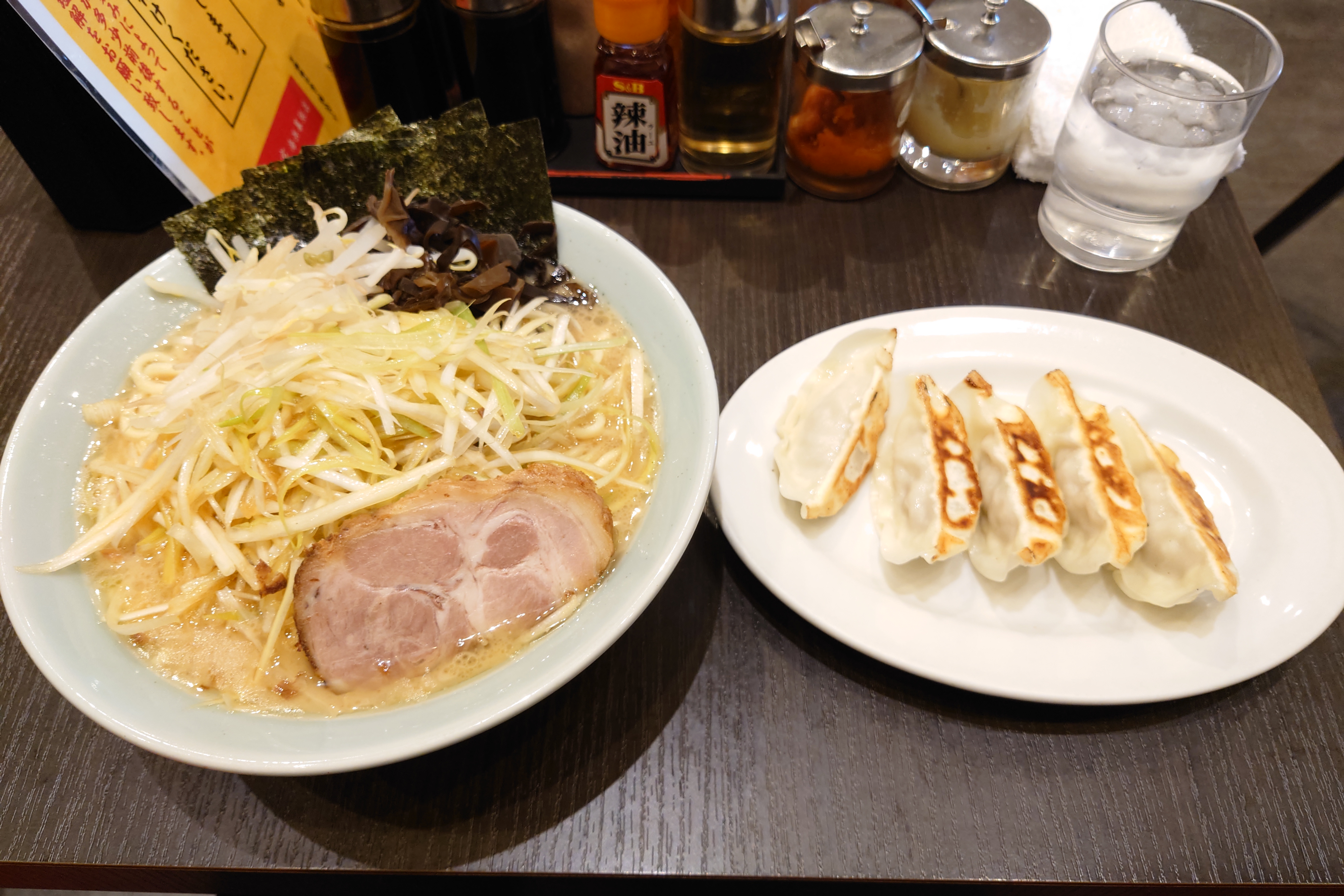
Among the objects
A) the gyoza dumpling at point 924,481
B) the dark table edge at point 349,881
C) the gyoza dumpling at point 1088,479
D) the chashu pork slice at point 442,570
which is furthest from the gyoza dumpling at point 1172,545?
the chashu pork slice at point 442,570

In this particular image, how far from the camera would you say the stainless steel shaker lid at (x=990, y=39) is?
1696 millimetres

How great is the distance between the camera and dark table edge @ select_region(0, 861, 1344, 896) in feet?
3.60

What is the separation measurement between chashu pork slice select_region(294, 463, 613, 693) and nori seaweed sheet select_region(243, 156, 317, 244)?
25.9 inches

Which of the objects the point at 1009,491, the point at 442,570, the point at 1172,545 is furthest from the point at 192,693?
the point at 1172,545

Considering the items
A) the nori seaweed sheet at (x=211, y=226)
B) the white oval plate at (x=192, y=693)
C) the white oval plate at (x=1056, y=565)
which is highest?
the nori seaweed sheet at (x=211, y=226)

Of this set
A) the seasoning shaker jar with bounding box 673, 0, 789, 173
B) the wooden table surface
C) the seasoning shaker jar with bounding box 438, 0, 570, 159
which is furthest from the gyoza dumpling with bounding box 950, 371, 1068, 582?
the seasoning shaker jar with bounding box 438, 0, 570, 159

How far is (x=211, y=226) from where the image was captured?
4.52 ft

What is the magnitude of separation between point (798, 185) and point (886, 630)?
126 centimetres

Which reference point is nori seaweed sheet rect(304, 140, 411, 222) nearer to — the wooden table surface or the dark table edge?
the wooden table surface

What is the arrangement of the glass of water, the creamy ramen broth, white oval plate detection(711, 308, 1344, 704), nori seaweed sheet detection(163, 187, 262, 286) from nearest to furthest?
the creamy ramen broth < white oval plate detection(711, 308, 1344, 704) < nori seaweed sheet detection(163, 187, 262, 286) < the glass of water

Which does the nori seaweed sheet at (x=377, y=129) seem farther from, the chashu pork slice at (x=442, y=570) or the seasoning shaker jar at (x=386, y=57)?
the chashu pork slice at (x=442, y=570)

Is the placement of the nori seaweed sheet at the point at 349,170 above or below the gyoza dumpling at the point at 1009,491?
above

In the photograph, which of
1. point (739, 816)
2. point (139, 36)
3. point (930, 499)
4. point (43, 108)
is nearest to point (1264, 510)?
point (930, 499)

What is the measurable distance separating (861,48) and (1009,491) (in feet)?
3.42
